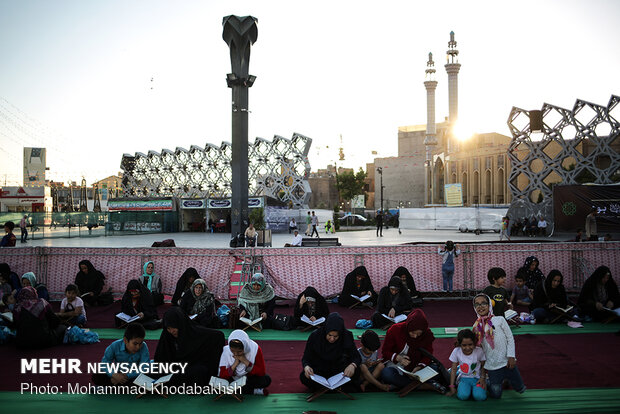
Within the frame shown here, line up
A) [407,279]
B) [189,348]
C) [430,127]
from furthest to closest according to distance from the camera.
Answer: [430,127]
[407,279]
[189,348]

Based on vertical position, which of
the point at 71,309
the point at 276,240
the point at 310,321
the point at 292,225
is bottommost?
the point at 310,321

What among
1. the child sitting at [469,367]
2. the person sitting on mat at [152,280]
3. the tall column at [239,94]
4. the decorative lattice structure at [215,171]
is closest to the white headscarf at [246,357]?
the child sitting at [469,367]

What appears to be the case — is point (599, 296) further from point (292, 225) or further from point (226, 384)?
point (292, 225)

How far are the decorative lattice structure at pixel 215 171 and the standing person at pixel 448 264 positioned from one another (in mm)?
27305

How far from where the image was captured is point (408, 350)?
4891mm

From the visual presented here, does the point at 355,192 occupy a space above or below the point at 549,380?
above

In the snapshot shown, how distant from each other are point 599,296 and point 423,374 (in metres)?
4.57

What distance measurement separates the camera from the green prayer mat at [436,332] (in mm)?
Answer: 6957

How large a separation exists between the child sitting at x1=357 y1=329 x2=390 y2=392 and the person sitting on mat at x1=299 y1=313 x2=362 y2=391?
96 millimetres

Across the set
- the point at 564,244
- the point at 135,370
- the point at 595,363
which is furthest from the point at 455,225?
the point at 135,370

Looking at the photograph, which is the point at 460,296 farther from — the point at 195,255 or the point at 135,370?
the point at 135,370

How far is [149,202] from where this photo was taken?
1527 inches

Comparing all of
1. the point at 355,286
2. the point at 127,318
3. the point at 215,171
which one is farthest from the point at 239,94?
the point at 215,171

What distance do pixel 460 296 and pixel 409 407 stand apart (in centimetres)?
596
